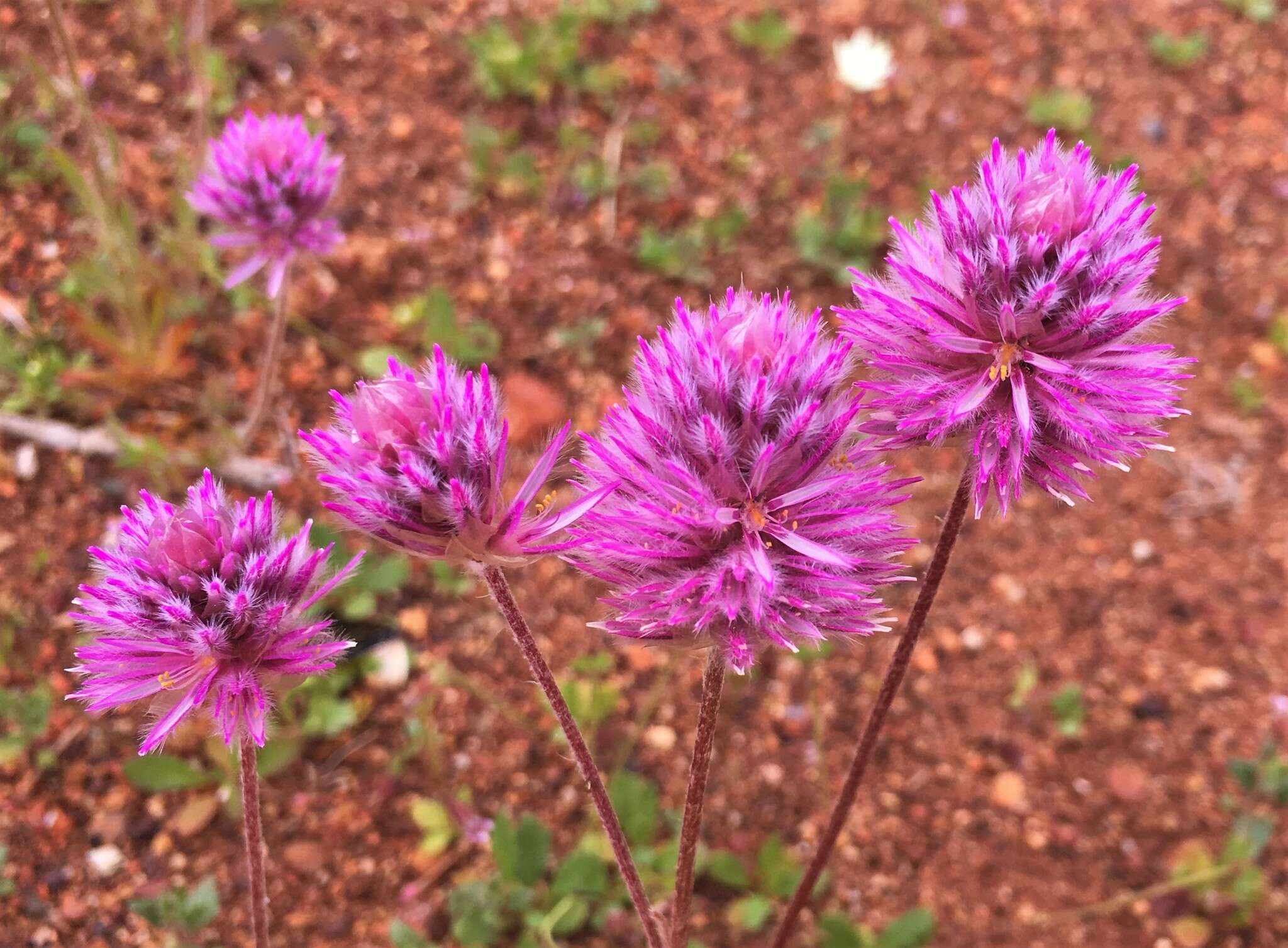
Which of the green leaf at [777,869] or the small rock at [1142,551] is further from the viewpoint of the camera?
the small rock at [1142,551]

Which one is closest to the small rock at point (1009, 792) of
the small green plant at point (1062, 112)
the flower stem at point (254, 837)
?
the flower stem at point (254, 837)

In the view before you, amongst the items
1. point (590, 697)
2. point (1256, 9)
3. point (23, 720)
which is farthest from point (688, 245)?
point (1256, 9)

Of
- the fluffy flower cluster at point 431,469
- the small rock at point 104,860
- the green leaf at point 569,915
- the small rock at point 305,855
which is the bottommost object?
the small rock at point 104,860

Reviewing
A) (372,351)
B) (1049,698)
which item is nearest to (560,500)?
(372,351)

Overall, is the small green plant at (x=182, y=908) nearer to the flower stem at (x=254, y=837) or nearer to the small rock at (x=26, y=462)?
the flower stem at (x=254, y=837)

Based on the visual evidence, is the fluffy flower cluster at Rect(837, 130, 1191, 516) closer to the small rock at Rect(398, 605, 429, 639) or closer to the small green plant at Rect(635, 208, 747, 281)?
the small rock at Rect(398, 605, 429, 639)

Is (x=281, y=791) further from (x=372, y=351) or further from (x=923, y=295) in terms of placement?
(x=923, y=295)

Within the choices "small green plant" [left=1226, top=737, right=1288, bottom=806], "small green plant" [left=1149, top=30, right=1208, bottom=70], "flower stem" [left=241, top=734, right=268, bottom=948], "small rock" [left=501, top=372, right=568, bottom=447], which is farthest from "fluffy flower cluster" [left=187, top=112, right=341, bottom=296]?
"small green plant" [left=1149, top=30, right=1208, bottom=70]
